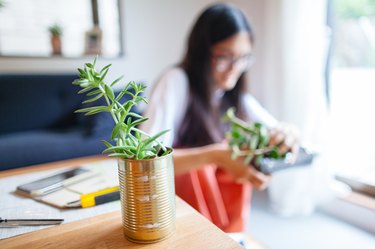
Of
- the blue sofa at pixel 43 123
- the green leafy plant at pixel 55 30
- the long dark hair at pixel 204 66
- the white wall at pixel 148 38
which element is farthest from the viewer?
the white wall at pixel 148 38

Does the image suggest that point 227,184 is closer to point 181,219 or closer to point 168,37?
point 181,219

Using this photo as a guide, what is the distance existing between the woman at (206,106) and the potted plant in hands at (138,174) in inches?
17.4

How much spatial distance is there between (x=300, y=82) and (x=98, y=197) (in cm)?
146

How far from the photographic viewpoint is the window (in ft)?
5.25

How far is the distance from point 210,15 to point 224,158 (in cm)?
52

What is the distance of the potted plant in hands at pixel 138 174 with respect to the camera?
383 mm

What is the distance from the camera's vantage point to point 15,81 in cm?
188

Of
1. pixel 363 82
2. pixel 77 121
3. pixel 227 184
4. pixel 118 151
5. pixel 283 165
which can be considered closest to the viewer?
pixel 118 151

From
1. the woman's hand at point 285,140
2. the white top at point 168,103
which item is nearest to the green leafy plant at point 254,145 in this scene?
the woman's hand at point 285,140

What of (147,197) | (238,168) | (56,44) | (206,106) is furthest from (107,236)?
(56,44)

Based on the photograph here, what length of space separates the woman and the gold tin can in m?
0.44

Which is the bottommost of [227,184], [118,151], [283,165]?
[227,184]

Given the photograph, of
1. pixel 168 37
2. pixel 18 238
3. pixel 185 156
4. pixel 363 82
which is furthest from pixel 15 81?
pixel 363 82

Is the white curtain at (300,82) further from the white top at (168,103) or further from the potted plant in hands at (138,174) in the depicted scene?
the potted plant in hands at (138,174)
